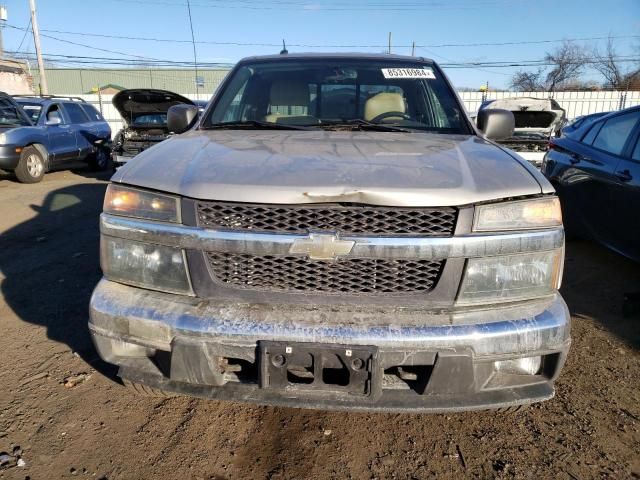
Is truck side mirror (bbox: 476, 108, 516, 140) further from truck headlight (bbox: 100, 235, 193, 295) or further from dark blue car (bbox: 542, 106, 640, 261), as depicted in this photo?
truck headlight (bbox: 100, 235, 193, 295)

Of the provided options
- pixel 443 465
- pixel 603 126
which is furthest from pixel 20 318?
pixel 603 126

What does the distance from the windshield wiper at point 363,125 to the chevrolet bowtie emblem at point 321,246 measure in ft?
4.10

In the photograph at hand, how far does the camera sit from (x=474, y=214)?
6.10ft

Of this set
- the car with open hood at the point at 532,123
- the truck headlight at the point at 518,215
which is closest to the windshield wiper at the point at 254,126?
the truck headlight at the point at 518,215

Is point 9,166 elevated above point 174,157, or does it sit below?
below

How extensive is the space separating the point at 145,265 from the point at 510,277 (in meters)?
1.52

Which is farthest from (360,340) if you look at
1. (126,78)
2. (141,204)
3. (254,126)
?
(126,78)

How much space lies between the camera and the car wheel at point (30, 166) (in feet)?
31.8

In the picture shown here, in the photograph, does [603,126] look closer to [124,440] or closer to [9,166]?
[124,440]

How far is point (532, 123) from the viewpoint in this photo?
910 cm

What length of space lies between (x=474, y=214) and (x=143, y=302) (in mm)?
1398

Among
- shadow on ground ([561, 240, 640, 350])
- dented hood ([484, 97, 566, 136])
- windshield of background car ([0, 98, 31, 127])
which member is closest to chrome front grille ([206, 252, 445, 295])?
shadow on ground ([561, 240, 640, 350])

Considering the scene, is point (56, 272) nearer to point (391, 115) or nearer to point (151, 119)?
point (391, 115)

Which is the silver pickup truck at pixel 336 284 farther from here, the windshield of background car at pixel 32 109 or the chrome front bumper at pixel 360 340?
the windshield of background car at pixel 32 109
